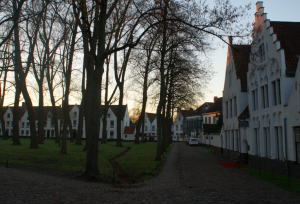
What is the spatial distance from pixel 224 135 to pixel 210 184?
57.8 ft

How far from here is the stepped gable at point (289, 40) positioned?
14241 millimetres

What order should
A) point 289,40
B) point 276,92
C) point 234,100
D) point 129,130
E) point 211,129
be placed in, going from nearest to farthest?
point 276,92
point 289,40
point 234,100
point 211,129
point 129,130

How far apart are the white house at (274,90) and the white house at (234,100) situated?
2278mm

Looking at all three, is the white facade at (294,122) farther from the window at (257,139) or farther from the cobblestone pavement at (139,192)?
the window at (257,139)

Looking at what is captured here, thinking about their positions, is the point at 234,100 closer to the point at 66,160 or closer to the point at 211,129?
the point at 66,160

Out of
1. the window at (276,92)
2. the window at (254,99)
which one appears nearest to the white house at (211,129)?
the window at (254,99)

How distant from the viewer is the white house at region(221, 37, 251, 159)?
70.2 ft

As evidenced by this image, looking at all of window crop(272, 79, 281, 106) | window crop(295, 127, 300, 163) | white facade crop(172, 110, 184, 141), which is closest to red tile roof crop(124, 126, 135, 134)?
white facade crop(172, 110, 184, 141)

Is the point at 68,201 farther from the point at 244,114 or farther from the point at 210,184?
the point at 244,114

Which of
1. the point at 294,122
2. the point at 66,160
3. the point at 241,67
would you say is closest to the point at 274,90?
the point at 294,122

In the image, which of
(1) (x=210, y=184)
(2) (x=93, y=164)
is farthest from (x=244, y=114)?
(2) (x=93, y=164)

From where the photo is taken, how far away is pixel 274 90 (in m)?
15.2

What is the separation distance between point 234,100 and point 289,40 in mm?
8321

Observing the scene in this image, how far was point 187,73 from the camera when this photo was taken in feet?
68.8
